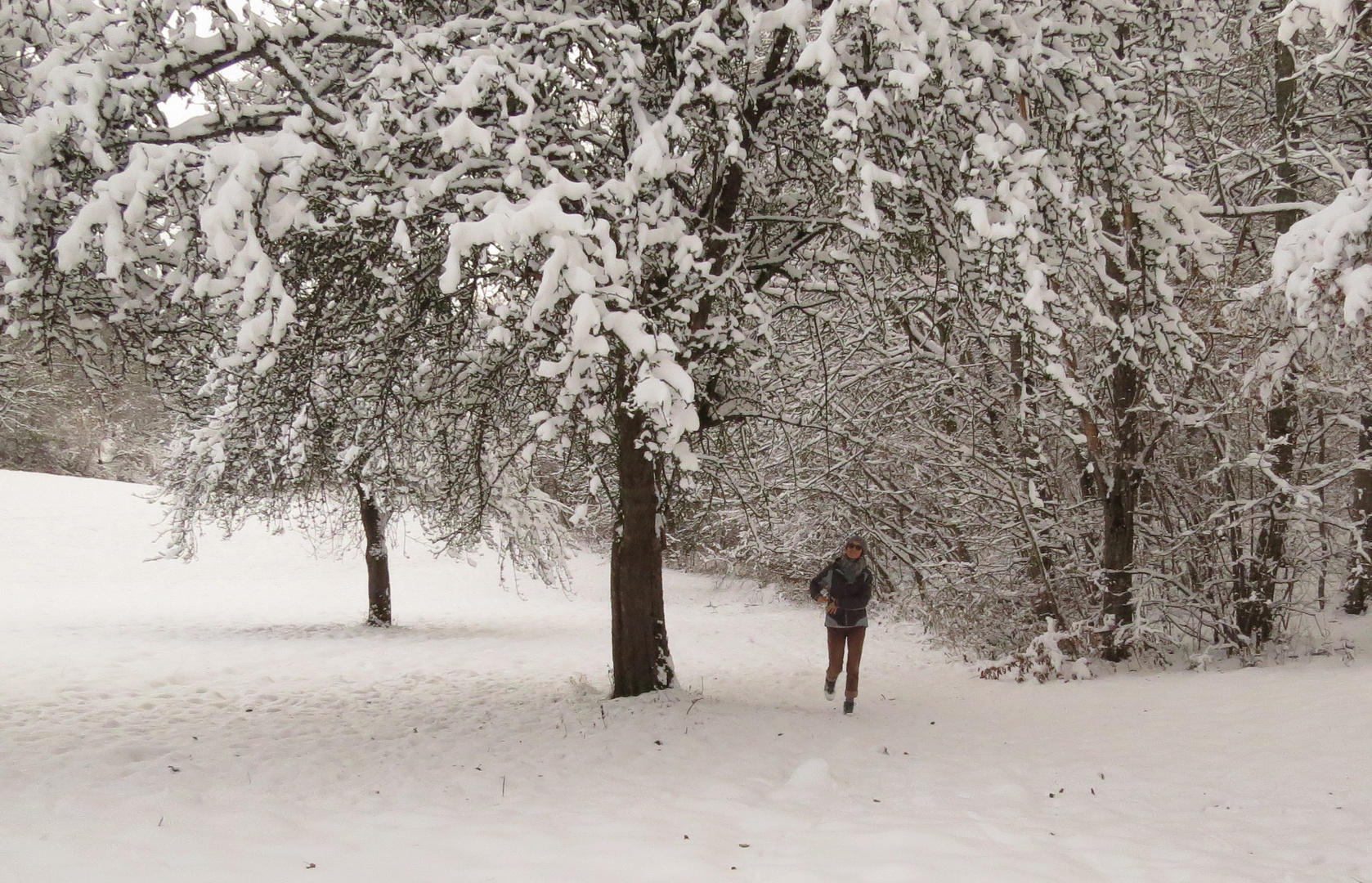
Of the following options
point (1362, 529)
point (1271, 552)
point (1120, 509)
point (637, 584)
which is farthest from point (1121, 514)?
point (637, 584)

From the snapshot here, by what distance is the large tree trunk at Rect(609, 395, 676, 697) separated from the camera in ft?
26.7

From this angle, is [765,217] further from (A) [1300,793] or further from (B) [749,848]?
(A) [1300,793]

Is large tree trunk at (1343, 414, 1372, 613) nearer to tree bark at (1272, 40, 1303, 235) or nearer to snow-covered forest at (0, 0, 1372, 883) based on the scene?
snow-covered forest at (0, 0, 1372, 883)

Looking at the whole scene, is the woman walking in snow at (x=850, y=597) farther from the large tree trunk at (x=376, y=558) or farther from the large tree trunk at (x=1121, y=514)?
the large tree trunk at (x=376, y=558)

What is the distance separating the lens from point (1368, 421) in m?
10.6

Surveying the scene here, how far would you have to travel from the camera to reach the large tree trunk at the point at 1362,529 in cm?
944

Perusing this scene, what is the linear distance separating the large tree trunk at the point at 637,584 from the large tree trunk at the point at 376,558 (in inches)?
331

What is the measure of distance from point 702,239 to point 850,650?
407 cm

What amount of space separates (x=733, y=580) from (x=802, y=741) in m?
19.3

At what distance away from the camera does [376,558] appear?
54.9 ft

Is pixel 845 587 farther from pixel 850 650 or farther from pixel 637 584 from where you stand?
pixel 637 584

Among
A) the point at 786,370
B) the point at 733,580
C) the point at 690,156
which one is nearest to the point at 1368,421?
the point at 786,370

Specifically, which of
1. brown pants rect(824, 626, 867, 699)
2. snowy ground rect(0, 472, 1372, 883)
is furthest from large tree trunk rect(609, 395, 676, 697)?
brown pants rect(824, 626, 867, 699)

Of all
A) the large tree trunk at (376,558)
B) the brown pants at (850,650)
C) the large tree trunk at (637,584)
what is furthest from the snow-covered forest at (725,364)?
the large tree trunk at (376,558)
